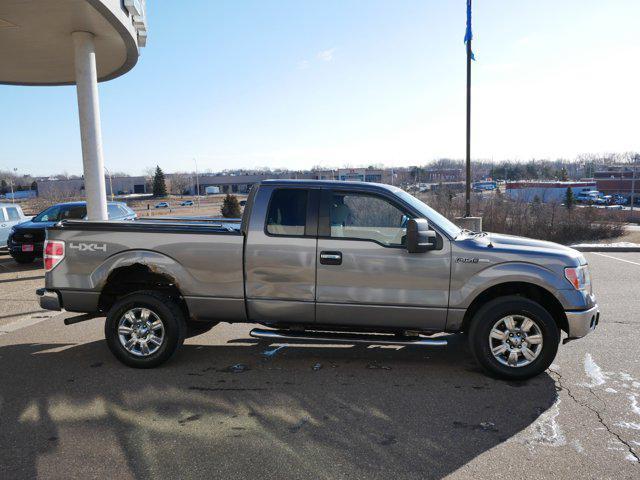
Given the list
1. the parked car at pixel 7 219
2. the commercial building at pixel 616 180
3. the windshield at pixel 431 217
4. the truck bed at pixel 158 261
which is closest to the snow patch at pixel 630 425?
the windshield at pixel 431 217

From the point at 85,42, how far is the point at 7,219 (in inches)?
283

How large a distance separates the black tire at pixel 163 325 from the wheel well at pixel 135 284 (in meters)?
0.22

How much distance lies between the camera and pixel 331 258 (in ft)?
15.4

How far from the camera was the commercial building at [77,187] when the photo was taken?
351 feet

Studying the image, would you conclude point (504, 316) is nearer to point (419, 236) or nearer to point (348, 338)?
point (419, 236)

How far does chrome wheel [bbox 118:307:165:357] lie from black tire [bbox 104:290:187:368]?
29 millimetres

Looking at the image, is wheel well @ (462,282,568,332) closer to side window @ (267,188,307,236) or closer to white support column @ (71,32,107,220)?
side window @ (267,188,307,236)

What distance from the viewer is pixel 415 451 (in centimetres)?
335

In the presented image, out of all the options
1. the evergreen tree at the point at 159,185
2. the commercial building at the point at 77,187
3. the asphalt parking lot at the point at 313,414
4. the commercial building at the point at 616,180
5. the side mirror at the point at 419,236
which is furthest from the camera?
the evergreen tree at the point at 159,185

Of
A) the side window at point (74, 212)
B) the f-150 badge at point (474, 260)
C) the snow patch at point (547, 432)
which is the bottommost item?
the snow patch at point (547, 432)

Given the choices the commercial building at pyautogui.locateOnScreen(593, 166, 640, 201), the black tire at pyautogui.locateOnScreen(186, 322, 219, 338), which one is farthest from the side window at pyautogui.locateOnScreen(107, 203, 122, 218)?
the commercial building at pyautogui.locateOnScreen(593, 166, 640, 201)

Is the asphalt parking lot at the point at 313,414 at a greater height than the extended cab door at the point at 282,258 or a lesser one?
lesser

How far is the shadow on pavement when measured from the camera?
320 centimetres

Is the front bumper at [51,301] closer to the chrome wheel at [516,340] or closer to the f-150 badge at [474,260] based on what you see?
the f-150 badge at [474,260]
